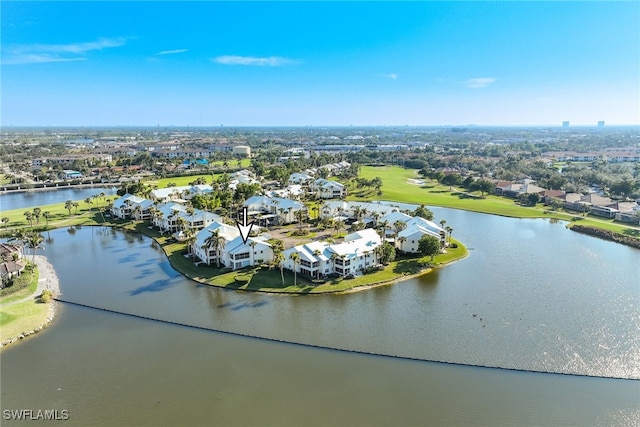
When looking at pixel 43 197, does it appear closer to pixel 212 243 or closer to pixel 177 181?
pixel 177 181

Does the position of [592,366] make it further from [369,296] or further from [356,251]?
[356,251]

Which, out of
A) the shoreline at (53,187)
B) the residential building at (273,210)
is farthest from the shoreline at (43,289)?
the shoreline at (53,187)

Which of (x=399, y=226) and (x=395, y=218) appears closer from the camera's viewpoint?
(x=399, y=226)

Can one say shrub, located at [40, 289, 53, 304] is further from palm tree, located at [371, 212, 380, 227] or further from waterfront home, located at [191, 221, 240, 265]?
palm tree, located at [371, 212, 380, 227]

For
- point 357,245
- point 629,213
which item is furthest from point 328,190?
point 629,213

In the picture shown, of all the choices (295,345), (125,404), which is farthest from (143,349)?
(295,345)

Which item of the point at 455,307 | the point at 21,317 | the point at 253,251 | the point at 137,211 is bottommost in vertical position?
the point at 455,307

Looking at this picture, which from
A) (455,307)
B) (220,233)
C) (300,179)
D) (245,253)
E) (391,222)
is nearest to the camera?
(455,307)

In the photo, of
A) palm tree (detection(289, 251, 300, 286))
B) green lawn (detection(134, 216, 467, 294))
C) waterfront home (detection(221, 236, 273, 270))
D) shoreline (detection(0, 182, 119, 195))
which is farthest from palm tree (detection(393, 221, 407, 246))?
shoreline (detection(0, 182, 119, 195))
